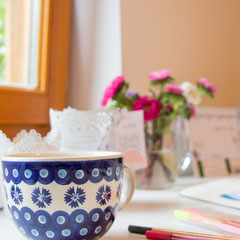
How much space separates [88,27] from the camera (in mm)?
927

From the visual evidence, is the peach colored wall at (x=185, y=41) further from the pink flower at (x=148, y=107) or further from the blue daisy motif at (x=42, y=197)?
the blue daisy motif at (x=42, y=197)

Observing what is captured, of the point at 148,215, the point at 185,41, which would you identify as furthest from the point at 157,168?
the point at 185,41

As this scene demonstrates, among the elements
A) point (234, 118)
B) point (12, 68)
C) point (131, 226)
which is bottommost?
point (131, 226)

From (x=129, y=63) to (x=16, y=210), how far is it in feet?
2.00

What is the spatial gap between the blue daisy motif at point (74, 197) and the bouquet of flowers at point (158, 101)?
36 centimetres

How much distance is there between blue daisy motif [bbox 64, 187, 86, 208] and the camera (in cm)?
34

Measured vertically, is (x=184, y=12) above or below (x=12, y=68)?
above

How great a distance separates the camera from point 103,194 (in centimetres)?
36

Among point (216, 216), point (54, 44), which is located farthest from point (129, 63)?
point (216, 216)

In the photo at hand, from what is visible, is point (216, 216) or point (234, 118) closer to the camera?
point (216, 216)

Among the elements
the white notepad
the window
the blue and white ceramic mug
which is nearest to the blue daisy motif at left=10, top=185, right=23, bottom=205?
the blue and white ceramic mug

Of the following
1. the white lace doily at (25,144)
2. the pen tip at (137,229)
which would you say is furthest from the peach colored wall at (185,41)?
the pen tip at (137,229)

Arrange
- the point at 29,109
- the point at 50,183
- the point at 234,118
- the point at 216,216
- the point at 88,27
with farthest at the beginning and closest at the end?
the point at 234,118
the point at 88,27
the point at 29,109
the point at 216,216
the point at 50,183

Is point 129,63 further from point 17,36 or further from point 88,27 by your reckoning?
point 17,36
